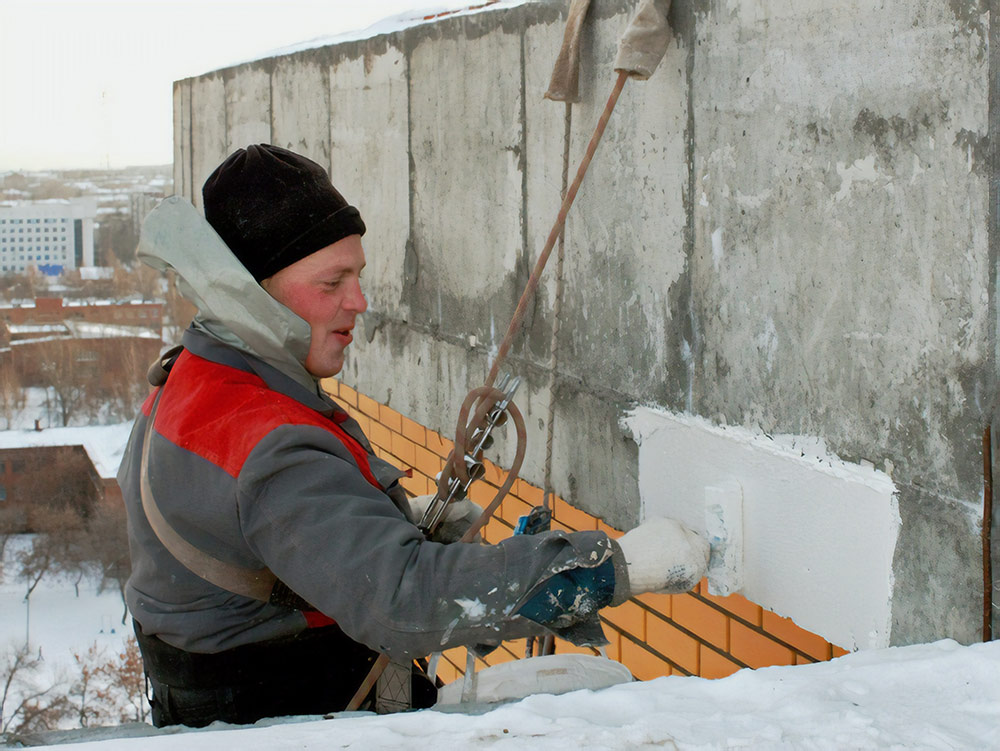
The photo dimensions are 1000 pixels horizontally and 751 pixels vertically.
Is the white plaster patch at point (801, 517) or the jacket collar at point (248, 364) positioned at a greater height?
the jacket collar at point (248, 364)

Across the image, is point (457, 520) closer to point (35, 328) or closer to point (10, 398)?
point (10, 398)

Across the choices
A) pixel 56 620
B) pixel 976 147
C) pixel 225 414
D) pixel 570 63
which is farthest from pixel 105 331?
pixel 976 147

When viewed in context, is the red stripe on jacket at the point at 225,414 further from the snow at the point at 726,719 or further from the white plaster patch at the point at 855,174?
the white plaster patch at the point at 855,174

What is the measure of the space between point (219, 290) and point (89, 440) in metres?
49.0

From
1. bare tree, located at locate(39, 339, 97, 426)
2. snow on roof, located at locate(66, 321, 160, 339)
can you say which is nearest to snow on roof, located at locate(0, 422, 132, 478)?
bare tree, located at locate(39, 339, 97, 426)

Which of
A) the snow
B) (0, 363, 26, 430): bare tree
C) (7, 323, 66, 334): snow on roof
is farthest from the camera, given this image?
(7, 323, 66, 334): snow on roof

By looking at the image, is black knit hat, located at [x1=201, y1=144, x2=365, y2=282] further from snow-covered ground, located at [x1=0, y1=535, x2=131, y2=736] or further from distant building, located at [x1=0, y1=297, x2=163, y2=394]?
distant building, located at [x1=0, y1=297, x2=163, y2=394]

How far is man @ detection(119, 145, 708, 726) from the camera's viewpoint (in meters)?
1.69

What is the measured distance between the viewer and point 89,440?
46906 millimetres

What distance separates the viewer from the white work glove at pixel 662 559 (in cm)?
197

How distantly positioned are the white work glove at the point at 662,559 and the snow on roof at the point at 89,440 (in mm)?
45648

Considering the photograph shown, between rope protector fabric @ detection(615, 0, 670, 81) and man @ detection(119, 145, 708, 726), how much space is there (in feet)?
2.38

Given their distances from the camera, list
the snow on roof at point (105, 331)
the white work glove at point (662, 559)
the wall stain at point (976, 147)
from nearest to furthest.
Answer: the wall stain at point (976, 147) → the white work glove at point (662, 559) → the snow on roof at point (105, 331)

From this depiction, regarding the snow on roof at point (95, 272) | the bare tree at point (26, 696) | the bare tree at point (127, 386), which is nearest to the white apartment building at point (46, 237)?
the snow on roof at point (95, 272)
